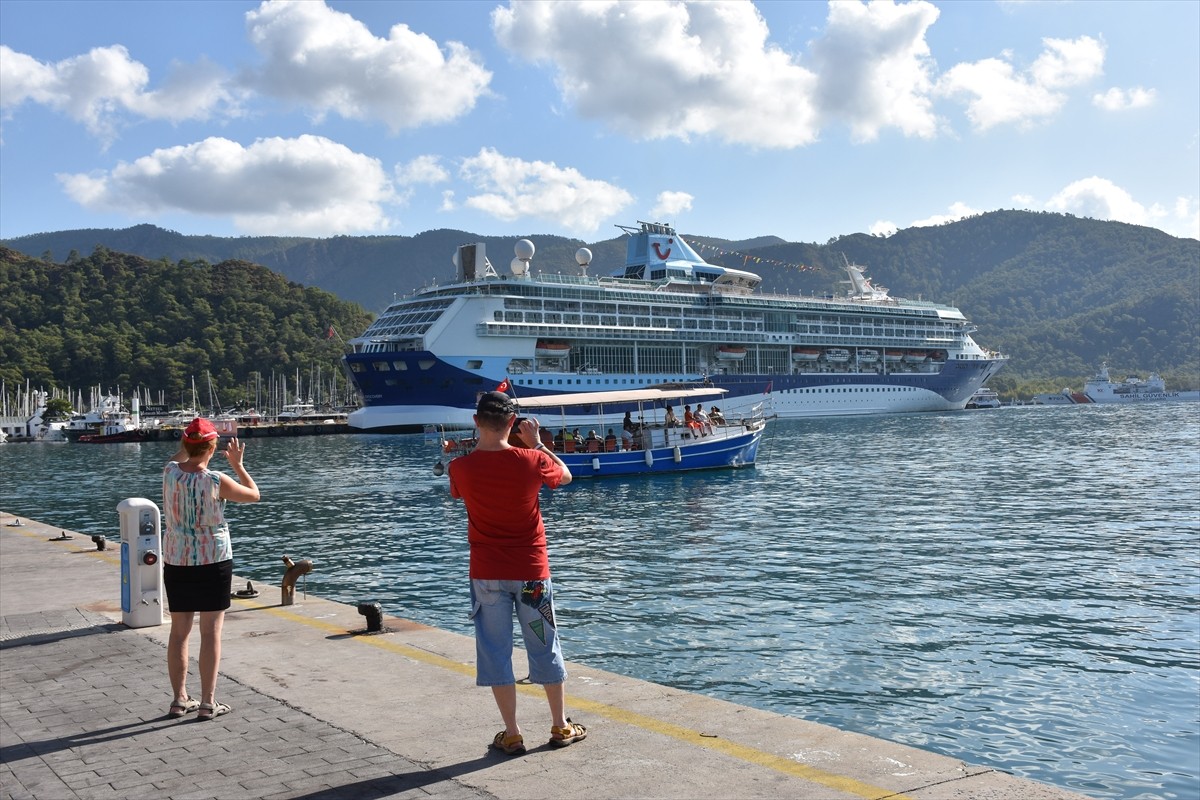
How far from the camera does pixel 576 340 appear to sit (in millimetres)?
74500

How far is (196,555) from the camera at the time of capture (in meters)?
6.37

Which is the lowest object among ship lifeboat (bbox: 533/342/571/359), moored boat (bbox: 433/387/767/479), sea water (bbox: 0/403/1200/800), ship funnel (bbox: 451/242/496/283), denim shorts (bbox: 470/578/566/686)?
sea water (bbox: 0/403/1200/800)

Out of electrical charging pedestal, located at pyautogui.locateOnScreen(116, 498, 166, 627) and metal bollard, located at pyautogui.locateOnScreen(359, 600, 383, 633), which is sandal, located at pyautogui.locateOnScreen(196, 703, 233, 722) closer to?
metal bollard, located at pyautogui.locateOnScreen(359, 600, 383, 633)

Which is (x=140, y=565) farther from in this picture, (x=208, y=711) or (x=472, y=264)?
(x=472, y=264)

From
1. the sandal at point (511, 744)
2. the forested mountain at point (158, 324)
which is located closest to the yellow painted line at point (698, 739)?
the sandal at point (511, 744)

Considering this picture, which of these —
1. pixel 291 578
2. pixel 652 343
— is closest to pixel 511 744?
pixel 291 578

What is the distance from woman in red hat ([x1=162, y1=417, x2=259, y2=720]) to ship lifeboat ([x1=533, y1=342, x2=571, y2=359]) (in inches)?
2549

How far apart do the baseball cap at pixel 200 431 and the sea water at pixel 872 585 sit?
535 cm

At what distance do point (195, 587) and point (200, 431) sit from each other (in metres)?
1.00

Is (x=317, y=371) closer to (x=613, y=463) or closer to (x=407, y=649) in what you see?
(x=613, y=463)

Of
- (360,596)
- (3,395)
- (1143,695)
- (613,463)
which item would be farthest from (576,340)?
(3,395)

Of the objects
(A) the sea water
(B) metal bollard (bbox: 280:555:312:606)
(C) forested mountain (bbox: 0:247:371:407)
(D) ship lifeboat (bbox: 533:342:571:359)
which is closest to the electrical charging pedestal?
(B) metal bollard (bbox: 280:555:312:606)

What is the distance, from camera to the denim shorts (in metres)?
5.46

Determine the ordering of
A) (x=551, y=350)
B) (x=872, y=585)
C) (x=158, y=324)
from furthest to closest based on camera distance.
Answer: (x=158, y=324) < (x=551, y=350) < (x=872, y=585)
